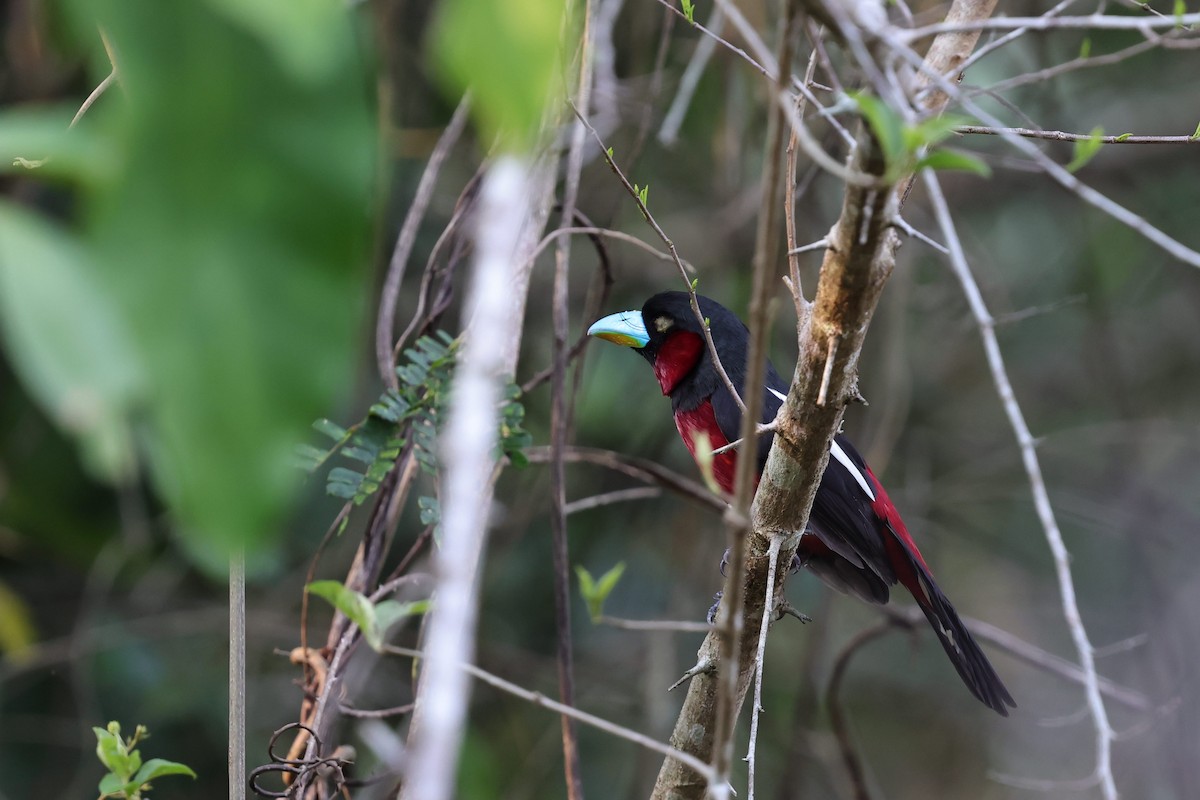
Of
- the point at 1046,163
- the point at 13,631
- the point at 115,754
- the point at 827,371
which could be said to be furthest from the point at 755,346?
the point at 13,631

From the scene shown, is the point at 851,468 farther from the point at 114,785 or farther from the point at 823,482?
the point at 114,785

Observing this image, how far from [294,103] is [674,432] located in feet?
13.2

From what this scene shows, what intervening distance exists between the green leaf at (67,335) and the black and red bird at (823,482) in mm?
2110

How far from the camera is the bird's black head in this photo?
3.01m

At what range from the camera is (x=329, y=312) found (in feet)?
1.87

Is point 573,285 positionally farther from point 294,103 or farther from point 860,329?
point 294,103

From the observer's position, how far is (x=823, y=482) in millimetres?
2684

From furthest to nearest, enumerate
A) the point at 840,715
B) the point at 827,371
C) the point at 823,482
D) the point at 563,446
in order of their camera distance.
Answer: the point at 840,715 → the point at 823,482 → the point at 563,446 → the point at 827,371

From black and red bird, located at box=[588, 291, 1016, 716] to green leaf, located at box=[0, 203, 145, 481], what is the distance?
2.11 metres

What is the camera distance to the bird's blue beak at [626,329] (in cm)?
315

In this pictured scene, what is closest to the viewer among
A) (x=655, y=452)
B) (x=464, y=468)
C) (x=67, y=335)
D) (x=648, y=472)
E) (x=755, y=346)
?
(x=67, y=335)

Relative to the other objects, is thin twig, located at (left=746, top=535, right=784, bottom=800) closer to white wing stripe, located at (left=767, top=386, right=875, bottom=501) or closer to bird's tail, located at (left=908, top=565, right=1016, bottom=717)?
white wing stripe, located at (left=767, top=386, right=875, bottom=501)

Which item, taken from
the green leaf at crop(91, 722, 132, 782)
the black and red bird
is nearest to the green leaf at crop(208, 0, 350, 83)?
the green leaf at crop(91, 722, 132, 782)

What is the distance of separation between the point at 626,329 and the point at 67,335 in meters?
2.68
